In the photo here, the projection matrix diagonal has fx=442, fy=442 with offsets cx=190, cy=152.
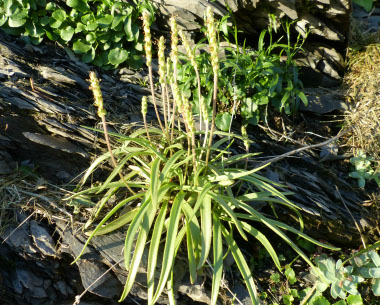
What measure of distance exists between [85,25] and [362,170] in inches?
101

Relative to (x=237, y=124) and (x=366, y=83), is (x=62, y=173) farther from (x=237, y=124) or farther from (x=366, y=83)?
(x=366, y=83)

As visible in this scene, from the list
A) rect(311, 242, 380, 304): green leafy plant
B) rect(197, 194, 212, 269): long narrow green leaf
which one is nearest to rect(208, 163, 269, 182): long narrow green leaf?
rect(197, 194, 212, 269): long narrow green leaf

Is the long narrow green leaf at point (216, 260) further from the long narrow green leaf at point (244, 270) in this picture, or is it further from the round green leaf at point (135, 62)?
the round green leaf at point (135, 62)

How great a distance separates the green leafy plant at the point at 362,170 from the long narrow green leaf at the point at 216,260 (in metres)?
1.50

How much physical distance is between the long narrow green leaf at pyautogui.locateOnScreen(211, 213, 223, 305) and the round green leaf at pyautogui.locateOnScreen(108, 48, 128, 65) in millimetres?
1819

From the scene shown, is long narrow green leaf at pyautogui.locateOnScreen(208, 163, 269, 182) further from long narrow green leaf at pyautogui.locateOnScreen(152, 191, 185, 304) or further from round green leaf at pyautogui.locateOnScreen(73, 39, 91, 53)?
round green leaf at pyautogui.locateOnScreen(73, 39, 91, 53)

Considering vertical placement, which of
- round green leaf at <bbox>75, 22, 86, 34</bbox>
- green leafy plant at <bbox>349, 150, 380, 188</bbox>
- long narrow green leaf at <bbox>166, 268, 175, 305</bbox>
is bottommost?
long narrow green leaf at <bbox>166, 268, 175, 305</bbox>

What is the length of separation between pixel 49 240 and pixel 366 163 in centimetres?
249

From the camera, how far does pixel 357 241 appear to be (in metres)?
3.27

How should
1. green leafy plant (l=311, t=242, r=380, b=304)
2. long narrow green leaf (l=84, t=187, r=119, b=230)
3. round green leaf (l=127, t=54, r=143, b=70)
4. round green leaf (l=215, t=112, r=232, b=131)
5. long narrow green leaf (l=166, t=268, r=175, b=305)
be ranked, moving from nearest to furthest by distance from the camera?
1. long narrow green leaf (l=166, t=268, r=175, b=305)
2. long narrow green leaf (l=84, t=187, r=119, b=230)
3. green leafy plant (l=311, t=242, r=380, b=304)
4. round green leaf (l=215, t=112, r=232, b=131)
5. round green leaf (l=127, t=54, r=143, b=70)

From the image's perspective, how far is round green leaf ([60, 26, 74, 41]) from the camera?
3734 millimetres

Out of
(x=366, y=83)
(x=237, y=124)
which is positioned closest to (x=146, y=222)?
(x=237, y=124)

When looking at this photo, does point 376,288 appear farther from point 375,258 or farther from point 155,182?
point 155,182

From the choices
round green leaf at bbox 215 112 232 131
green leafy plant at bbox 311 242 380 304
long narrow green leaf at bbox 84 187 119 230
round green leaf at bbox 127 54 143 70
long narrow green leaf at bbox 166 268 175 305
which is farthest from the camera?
round green leaf at bbox 127 54 143 70
